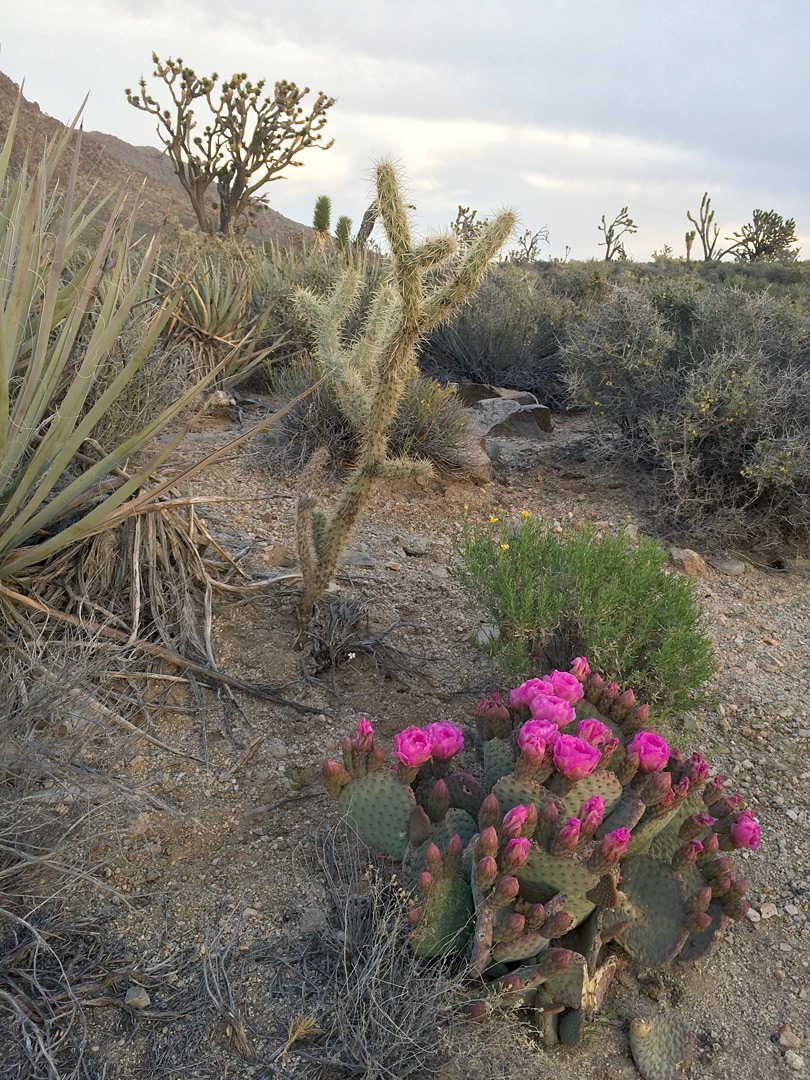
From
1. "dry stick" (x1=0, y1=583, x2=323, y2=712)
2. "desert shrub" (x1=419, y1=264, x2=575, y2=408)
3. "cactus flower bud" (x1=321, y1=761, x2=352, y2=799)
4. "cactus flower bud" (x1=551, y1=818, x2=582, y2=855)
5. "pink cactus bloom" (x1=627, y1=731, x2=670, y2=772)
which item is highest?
"desert shrub" (x1=419, y1=264, x2=575, y2=408)

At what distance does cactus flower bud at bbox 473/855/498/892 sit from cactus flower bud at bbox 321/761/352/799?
1.70 ft

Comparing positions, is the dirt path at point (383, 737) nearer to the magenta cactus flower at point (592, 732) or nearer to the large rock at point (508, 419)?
the magenta cactus flower at point (592, 732)

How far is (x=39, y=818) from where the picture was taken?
2.09m

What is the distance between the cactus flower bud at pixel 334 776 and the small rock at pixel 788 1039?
1292 millimetres

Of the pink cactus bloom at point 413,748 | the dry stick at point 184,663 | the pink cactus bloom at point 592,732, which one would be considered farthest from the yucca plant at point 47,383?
the pink cactus bloom at point 592,732

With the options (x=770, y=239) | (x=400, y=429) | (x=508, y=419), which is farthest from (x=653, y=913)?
(x=770, y=239)

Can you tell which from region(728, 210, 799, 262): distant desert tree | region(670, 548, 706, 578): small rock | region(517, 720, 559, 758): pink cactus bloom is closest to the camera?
region(517, 720, 559, 758): pink cactus bloom

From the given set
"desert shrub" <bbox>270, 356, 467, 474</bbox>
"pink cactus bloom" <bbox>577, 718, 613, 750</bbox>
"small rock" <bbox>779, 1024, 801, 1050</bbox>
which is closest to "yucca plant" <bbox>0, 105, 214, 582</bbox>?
"pink cactus bloom" <bbox>577, 718, 613, 750</bbox>

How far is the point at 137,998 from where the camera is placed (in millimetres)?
1926

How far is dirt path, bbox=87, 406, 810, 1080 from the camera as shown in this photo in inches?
81.8

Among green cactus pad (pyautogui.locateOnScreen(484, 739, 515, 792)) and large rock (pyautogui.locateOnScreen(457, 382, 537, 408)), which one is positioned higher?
large rock (pyautogui.locateOnScreen(457, 382, 537, 408))

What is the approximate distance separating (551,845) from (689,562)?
3369 millimetres

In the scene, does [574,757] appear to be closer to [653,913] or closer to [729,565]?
[653,913]

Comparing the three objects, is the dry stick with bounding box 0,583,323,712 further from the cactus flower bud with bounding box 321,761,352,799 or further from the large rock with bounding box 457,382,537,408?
the large rock with bounding box 457,382,537,408
